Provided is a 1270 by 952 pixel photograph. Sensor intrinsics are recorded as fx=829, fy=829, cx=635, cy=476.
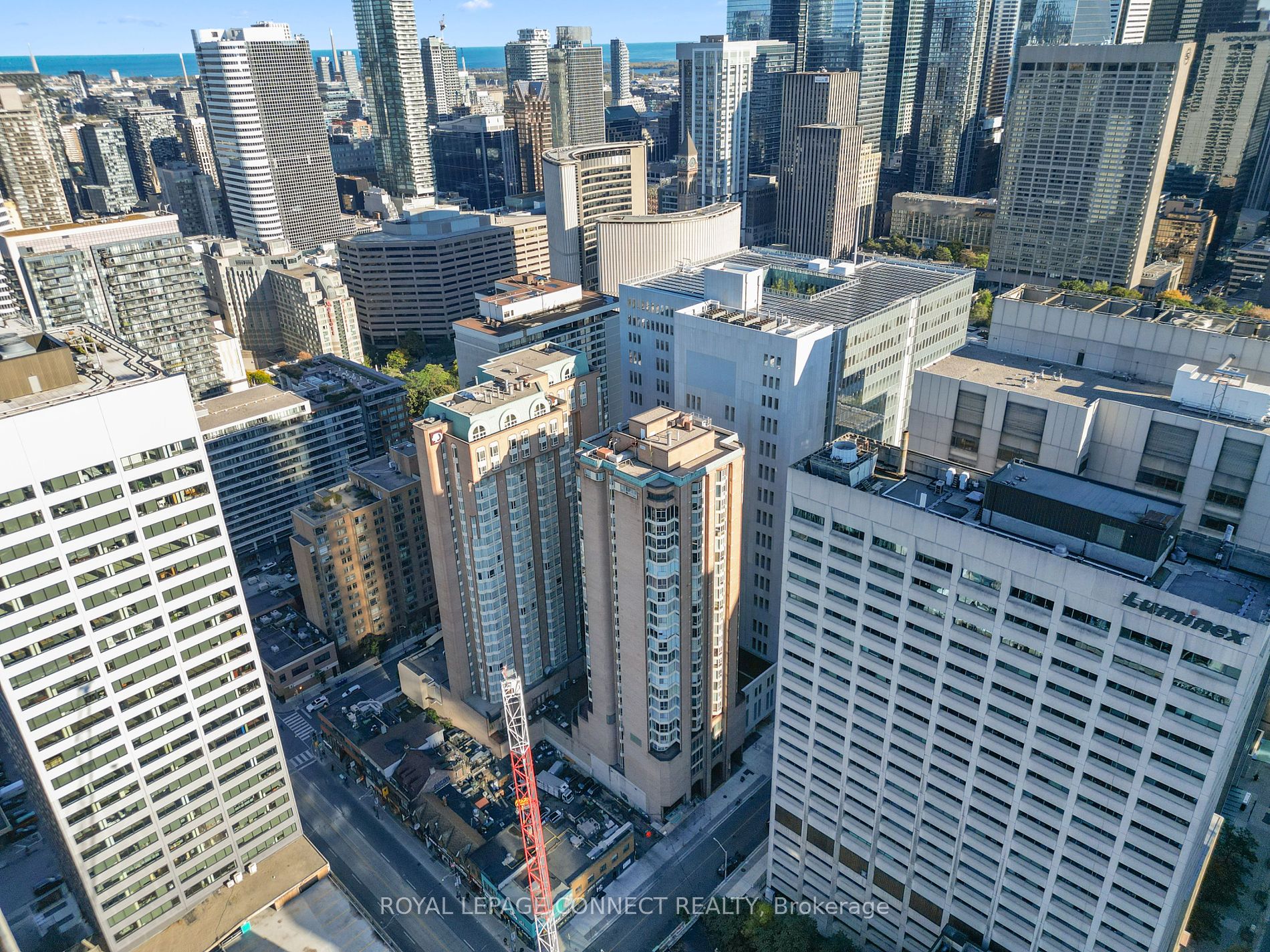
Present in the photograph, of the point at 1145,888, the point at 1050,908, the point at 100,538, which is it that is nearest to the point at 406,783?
the point at 100,538

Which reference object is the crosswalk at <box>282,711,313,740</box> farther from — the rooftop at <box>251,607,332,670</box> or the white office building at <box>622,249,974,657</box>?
the white office building at <box>622,249,974,657</box>

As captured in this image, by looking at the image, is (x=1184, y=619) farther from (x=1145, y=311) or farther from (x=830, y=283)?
(x=830, y=283)

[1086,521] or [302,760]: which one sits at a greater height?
[1086,521]

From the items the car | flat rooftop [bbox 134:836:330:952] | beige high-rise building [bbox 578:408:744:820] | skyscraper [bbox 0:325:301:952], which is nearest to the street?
beige high-rise building [bbox 578:408:744:820]

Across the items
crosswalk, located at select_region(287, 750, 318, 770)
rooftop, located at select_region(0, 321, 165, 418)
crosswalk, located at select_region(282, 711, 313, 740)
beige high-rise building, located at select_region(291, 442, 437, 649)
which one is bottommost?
crosswalk, located at select_region(287, 750, 318, 770)

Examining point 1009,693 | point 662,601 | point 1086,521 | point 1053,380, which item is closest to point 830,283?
point 1053,380

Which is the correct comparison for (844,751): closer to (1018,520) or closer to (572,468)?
(1018,520)
